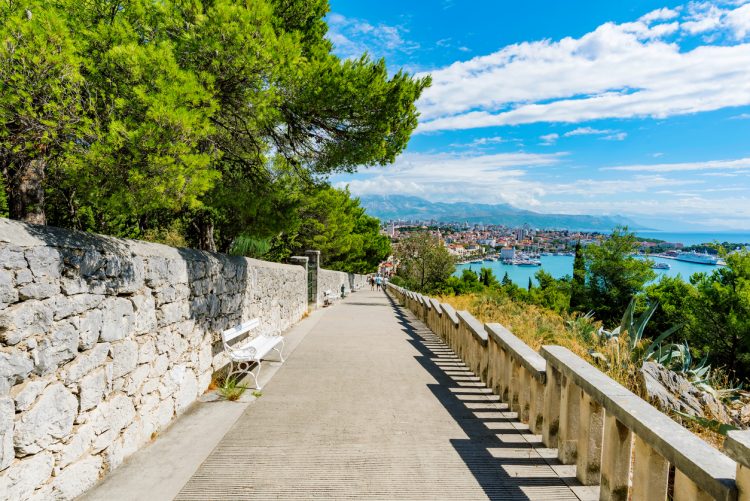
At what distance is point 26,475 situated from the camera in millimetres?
2543

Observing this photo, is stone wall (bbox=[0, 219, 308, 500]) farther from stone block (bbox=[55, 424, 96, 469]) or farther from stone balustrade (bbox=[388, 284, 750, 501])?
stone balustrade (bbox=[388, 284, 750, 501])

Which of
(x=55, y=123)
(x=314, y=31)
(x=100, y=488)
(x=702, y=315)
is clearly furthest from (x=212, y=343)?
(x=702, y=315)

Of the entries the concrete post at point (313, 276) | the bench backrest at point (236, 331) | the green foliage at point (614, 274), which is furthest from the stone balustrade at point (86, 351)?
the green foliage at point (614, 274)

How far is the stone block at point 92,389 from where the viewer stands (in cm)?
305

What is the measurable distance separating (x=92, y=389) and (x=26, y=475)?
2.26 feet

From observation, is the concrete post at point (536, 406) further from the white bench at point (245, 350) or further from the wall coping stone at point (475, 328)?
the white bench at point (245, 350)

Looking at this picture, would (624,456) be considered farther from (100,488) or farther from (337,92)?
(337,92)

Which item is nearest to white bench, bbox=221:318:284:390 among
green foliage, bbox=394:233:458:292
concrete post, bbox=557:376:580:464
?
concrete post, bbox=557:376:580:464

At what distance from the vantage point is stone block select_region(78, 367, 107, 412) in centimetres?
305

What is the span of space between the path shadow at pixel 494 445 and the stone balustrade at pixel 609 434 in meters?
0.17

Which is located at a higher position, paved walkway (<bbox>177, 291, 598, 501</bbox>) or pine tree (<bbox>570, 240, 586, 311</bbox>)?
paved walkway (<bbox>177, 291, 598, 501</bbox>)

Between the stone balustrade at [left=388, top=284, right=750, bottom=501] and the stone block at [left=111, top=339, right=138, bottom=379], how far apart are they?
361cm

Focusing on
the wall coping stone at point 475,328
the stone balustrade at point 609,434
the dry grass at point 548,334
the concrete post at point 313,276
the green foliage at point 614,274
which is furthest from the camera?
the green foliage at point 614,274

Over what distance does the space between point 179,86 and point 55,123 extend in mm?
1101
